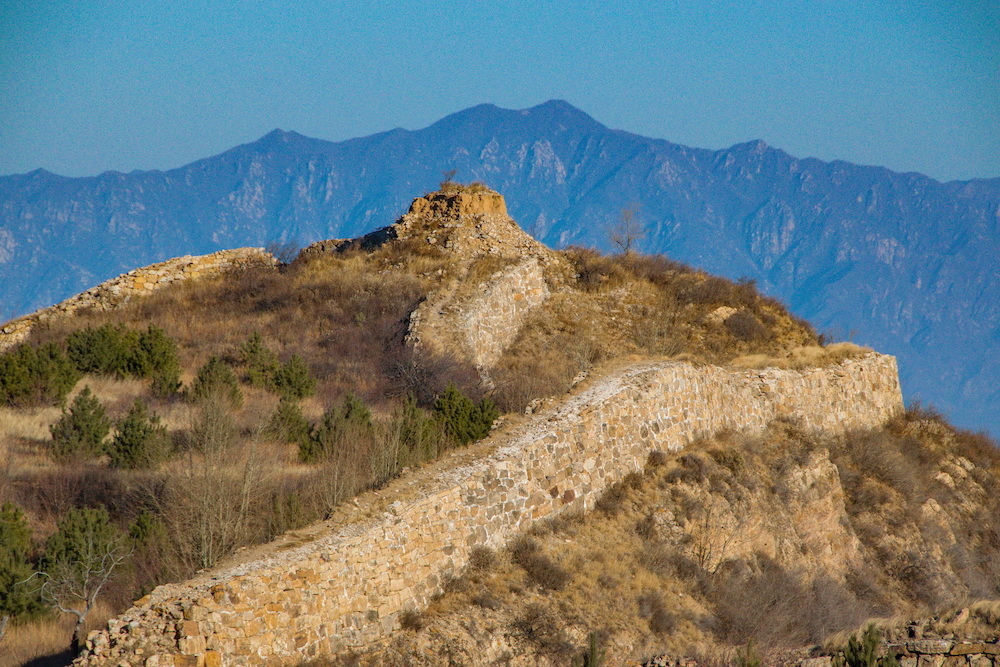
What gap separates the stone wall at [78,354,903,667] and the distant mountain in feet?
441

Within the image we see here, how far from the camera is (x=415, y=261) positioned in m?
32.7

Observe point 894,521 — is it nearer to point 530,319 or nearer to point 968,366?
point 530,319

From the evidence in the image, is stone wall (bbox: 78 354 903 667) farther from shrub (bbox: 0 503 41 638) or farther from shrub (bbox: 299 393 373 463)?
shrub (bbox: 0 503 41 638)

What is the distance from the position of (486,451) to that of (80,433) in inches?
320

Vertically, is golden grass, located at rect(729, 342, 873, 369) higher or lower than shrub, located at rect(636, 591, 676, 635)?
higher

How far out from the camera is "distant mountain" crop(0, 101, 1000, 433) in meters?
158

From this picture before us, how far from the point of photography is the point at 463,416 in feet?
65.0

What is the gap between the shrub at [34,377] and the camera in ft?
76.1

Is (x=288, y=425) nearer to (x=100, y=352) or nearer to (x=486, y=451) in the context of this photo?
(x=486, y=451)

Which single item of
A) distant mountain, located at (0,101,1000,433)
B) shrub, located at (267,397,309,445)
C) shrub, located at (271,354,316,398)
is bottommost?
shrub, located at (267,397,309,445)

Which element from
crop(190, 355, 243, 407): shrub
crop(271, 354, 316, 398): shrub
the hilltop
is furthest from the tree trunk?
crop(271, 354, 316, 398): shrub

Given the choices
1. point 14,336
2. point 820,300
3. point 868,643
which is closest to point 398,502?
point 868,643

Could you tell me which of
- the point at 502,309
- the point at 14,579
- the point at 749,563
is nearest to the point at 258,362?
the point at 502,309

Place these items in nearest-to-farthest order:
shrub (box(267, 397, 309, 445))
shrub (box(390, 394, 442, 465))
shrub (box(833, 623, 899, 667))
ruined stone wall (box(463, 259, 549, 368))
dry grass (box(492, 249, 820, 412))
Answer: shrub (box(833, 623, 899, 667)) < shrub (box(390, 394, 442, 465)) < shrub (box(267, 397, 309, 445)) < ruined stone wall (box(463, 259, 549, 368)) < dry grass (box(492, 249, 820, 412))
